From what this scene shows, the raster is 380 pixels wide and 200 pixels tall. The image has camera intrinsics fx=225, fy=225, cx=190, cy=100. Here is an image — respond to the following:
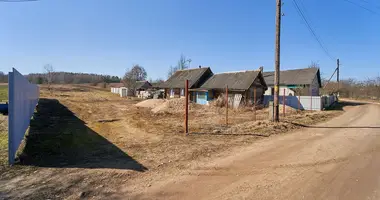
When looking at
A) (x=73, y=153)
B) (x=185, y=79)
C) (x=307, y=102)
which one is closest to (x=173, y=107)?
(x=185, y=79)

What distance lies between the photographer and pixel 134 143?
7.81 metres

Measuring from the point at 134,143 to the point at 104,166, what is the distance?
97.5 inches

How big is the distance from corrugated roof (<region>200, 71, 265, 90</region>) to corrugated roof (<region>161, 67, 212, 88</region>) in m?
1.52

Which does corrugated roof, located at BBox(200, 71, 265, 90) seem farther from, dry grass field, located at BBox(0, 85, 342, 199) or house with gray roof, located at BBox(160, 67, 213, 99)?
dry grass field, located at BBox(0, 85, 342, 199)

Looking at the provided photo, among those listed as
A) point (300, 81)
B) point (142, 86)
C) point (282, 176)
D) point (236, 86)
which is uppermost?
point (142, 86)

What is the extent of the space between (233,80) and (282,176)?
20.4m

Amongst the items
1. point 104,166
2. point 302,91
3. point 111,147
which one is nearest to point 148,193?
point 104,166

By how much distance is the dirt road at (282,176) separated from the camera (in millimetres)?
3975

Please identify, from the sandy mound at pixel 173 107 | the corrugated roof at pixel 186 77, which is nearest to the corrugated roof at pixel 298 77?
the corrugated roof at pixel 186 77

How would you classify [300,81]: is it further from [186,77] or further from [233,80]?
[186,77]

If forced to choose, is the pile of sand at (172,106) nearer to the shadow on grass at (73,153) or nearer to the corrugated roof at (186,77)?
the corrugated roof at (186,77)

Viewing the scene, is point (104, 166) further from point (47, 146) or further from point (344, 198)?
point (344, 198)

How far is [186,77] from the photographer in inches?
1241

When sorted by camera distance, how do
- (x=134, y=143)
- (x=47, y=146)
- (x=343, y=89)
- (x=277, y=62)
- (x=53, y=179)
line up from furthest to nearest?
(x=343, y=89), (x=277, y=62), (x=134, y=143), (x=47, y=146), (x=53, y=179)
